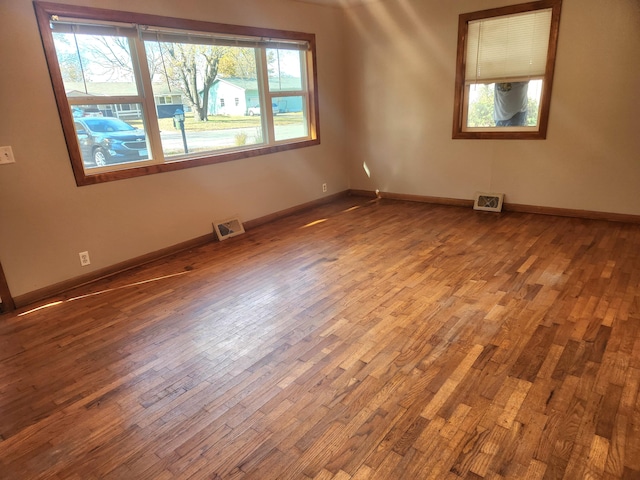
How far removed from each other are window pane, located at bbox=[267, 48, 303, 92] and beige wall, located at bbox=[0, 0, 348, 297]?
291 millimetres

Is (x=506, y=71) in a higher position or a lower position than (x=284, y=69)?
lower

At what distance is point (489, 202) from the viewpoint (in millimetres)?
5102

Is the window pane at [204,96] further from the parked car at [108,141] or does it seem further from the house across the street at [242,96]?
the parked car at [108,141]

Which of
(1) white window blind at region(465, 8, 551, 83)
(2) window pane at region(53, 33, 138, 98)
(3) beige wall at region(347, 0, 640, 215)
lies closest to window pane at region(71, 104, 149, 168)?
(2) window pane at region(53, 33, 138, 98)

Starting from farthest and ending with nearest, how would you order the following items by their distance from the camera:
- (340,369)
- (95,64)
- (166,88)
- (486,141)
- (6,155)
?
(486,141), (166,88), (95,64), (6,155), (340,369)

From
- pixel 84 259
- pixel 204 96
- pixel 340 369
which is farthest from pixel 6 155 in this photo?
pixel 340 369

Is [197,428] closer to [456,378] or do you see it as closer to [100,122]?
[456,378]

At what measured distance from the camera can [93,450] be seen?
5.88ft

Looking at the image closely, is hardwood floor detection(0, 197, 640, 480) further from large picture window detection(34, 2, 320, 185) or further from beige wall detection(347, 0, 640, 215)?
large picture window detection(34, 2, 320, 185)

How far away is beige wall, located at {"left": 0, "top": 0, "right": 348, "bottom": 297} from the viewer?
298 cm

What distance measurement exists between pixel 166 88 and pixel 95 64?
0.66m

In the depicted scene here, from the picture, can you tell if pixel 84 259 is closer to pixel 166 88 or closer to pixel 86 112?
pixel 86 112

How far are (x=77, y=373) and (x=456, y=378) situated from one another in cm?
Result: 210

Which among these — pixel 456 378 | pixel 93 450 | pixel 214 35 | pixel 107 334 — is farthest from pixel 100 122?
pixel 456 378
